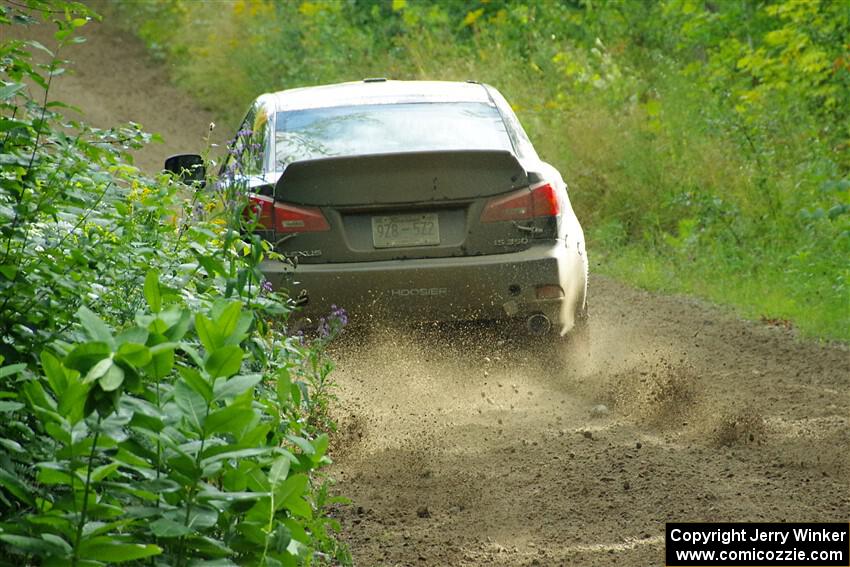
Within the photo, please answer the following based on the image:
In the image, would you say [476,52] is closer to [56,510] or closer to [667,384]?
[667,384]

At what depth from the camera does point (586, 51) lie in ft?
61.6

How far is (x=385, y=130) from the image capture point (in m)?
7.92

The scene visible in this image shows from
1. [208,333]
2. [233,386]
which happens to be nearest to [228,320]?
[208,333]

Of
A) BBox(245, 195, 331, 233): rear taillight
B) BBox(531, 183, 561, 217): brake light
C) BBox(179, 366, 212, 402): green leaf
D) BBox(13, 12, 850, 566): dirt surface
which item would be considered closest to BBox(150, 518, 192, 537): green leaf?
BBox(179, 366, 212, 402): green leaf

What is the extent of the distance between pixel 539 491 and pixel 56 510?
274cm

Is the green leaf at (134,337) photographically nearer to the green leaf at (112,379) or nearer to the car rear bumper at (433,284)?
the green leaf at (112,379)

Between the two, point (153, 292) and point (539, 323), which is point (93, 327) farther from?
point (539, 323)

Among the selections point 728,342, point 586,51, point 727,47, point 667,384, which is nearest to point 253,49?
point 586,51

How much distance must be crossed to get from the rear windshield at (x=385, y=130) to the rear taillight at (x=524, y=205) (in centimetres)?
28

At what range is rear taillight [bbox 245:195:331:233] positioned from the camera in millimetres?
7188

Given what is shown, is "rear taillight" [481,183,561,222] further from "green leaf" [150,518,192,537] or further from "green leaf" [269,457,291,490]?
"green leaf" [150,518,192,537]

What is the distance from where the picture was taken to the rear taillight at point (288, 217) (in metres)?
7.19

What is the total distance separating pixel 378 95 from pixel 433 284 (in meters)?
1.67

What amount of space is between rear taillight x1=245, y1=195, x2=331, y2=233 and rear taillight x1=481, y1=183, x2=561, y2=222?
A: 2.79ft
